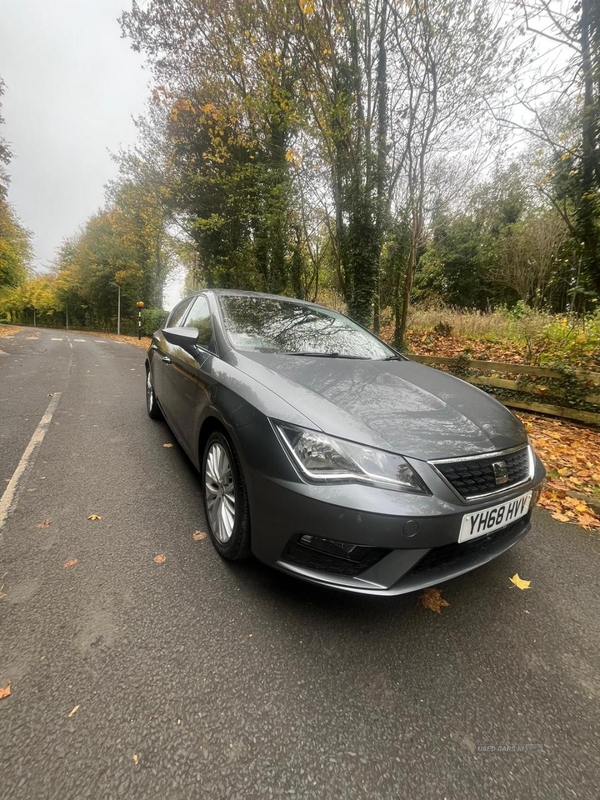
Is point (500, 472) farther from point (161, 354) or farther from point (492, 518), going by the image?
point (161, 354)

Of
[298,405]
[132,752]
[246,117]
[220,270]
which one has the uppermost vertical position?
[246,117]

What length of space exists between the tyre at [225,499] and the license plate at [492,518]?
1.00 meters

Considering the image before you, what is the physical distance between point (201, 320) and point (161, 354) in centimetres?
91

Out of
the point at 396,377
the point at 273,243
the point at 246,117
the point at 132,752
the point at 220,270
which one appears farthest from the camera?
the point at 220,270

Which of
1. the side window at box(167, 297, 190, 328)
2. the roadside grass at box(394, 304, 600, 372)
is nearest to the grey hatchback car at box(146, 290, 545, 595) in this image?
the side window at box(167, 297, 190, 328)

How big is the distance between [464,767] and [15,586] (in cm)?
205

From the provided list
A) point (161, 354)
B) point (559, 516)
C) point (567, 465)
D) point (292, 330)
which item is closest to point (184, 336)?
point (292, 330)

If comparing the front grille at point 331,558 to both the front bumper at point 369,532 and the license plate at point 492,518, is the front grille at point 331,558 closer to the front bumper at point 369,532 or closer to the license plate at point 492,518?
the front bumper at point 369,532

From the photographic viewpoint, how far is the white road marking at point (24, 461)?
2.43 metres

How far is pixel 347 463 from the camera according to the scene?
1459 mm

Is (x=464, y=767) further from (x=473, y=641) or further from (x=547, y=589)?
(x=547, y=589)

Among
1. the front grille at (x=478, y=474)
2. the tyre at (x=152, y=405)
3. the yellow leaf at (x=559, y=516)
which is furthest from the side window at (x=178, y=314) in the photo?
the yellow leaf at (x=559, y=516)

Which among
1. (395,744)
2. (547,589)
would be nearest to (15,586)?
(395,744)

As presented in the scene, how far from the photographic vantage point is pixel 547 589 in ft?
6.49
